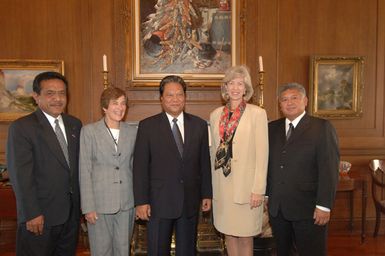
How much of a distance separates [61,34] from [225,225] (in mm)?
3162

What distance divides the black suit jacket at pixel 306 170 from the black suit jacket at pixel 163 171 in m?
0.62

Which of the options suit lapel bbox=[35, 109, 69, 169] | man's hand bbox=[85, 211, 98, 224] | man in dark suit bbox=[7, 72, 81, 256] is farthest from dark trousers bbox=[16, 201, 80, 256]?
suit lapel bbox=[35, 109, 69, 169]

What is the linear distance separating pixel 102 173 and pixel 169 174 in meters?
0.47

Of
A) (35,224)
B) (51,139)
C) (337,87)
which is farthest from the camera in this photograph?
(337,87)

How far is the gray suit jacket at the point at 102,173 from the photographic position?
2363 mm

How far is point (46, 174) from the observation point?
7.47 feet

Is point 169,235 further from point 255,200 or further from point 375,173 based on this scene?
point 375,173

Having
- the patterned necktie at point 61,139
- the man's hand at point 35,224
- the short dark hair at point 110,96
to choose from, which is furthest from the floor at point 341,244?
the short dark hair at point 110,96

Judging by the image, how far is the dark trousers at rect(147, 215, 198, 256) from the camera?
7.89ft

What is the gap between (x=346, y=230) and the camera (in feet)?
15.1

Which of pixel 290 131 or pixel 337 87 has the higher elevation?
pixel 337 87

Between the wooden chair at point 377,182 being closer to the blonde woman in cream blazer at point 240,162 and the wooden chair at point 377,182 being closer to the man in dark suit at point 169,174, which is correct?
the blonde woman in cream blazer at point 240,162

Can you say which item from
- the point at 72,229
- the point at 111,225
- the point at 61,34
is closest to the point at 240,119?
the point at 111,225

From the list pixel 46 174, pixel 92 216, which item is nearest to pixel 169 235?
Answer: pixel 92 216
